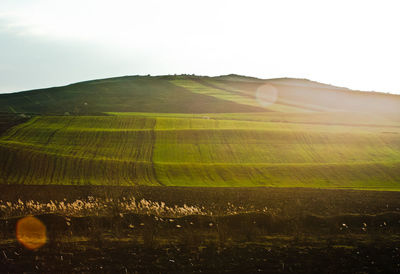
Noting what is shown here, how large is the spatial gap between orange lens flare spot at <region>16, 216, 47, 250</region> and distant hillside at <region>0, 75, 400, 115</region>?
2585 inches

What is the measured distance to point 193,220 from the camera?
20281 millimetres

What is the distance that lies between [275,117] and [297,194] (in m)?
47.9

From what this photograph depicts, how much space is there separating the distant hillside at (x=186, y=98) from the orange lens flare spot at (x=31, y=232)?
215 ft

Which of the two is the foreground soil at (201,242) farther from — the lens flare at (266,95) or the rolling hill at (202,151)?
the lens flare at (266,95)

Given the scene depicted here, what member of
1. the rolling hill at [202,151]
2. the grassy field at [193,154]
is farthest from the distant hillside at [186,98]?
the grassy field at [193,154]

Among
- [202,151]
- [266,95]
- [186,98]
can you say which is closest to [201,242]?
[202,151]

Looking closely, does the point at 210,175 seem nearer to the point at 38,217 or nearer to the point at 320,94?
the point at 38,217

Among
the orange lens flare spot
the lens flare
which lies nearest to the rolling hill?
the lens flare

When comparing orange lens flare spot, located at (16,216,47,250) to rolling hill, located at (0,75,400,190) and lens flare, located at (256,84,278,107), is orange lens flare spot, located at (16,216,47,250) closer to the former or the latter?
rolling hill, located at (0,75,400,190)

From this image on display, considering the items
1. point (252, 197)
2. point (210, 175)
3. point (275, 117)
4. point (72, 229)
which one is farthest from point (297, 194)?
point (275, 117)

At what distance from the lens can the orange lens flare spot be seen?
1726 cm

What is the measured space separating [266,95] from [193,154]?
73.3m

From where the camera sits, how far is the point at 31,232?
18.5m

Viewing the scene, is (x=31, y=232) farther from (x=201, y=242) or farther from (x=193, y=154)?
(x=193, y=154)
